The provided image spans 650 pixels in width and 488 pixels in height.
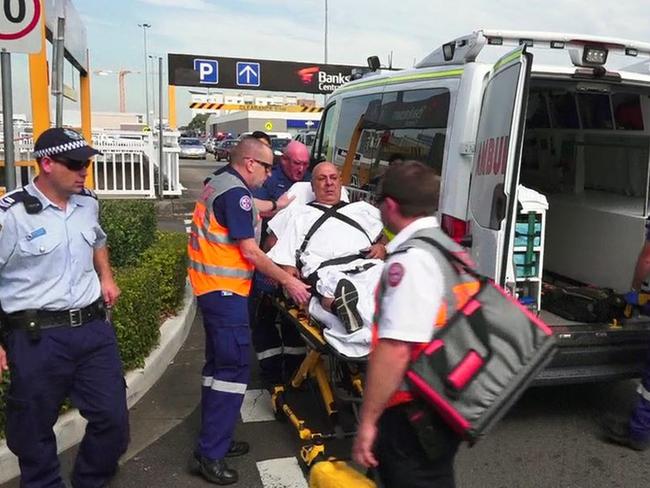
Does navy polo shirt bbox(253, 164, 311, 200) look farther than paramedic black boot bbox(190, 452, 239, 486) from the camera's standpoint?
Yes

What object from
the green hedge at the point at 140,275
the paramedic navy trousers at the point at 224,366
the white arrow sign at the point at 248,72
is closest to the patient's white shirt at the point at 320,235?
the paramedic navy trousers at the point at 224,366

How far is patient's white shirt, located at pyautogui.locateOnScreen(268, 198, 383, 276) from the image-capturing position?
12.4 ft

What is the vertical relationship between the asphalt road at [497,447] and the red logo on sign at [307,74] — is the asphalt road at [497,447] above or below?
below

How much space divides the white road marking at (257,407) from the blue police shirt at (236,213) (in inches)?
57.0

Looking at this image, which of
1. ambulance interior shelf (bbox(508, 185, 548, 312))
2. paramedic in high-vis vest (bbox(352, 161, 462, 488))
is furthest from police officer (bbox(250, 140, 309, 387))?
paramedic in high-vis vest (bbox(352, 161, 462, 488))

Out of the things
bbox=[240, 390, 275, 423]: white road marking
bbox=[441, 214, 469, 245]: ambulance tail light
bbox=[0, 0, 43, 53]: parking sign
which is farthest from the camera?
bbox=[240, 390, 275, 423]: white road marking

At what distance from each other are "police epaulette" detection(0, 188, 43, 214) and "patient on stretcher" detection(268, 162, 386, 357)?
144 cm

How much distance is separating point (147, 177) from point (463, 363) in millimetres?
15199

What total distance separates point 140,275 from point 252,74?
1469 centimetres

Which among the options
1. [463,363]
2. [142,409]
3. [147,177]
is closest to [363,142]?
[142,409]

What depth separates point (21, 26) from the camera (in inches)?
142

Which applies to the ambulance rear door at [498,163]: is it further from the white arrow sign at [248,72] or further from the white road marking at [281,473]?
the white arrow sign at [248,72]

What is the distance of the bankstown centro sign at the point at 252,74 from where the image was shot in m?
17.6

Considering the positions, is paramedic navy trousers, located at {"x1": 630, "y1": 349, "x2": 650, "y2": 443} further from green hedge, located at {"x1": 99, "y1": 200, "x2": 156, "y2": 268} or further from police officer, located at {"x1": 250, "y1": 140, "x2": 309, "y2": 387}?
green hedge, located at {"x1": 99, "y1": 200, "x2": 156, "y2": 268}
